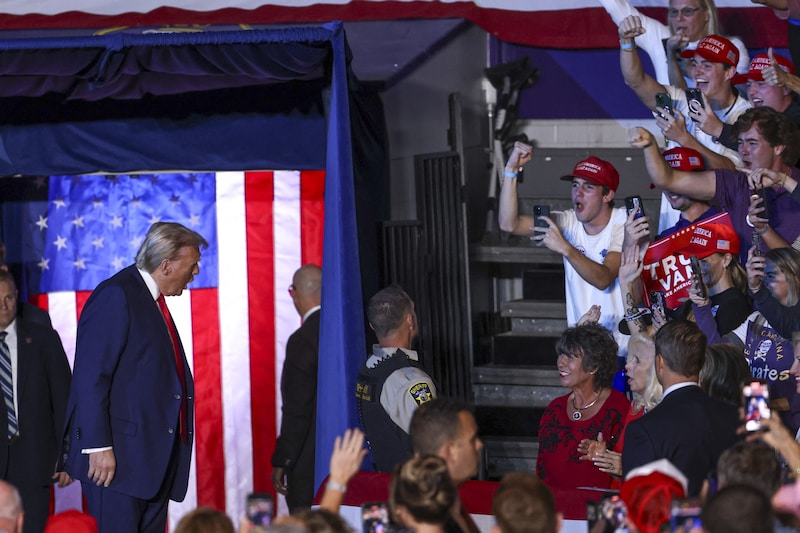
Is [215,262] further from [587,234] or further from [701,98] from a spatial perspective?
[701,98]

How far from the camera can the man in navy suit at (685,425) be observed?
3885 mm

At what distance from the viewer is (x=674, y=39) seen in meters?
6.23

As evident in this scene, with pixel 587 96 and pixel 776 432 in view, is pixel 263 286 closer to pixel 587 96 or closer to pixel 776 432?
pixel 587 96

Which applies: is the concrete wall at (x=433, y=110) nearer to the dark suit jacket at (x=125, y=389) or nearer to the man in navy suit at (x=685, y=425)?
the dark suit jacket at (x=125, y=389)

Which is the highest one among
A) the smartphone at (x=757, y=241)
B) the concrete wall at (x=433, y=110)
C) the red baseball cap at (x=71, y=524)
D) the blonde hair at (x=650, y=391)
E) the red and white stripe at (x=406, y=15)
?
the red and white stripe at (x=406, y=15)

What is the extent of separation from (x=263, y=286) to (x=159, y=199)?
31.8 inches

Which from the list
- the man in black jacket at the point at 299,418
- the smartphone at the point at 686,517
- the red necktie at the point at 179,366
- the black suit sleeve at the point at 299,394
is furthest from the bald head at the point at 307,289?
the smartphone at the point at 686,517

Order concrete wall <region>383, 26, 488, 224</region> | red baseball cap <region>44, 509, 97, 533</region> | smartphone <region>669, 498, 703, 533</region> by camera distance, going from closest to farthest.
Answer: smartphone <region>669, 498, 703, 533</region> < red baseball cap <region>44, 509, 97, 533</region> < concrete wall <region>383, 26, 488, 224</region>

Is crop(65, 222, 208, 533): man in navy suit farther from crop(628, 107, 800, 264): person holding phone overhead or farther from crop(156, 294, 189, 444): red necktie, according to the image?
crop(628, 107, 800, 264): person holding phone overhead

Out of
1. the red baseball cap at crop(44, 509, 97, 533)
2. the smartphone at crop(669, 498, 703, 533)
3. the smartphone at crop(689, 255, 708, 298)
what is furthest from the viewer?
the smartphone at crop(689, 255, 708, 298)

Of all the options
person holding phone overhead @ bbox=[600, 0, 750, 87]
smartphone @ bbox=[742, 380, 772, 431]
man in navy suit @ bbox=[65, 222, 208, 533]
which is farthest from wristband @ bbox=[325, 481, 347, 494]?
person holding phone overhead @ bbox=[600, 0, 750, 87]

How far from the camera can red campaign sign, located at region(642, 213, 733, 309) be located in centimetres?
517

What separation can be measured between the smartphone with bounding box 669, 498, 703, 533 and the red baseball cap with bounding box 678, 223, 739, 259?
7.69 ft

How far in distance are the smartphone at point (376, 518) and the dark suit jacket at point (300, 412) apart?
319 centimetres
